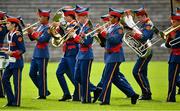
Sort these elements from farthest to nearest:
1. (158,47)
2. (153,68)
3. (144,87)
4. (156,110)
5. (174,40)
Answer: (158,47)
(153,68)
(144,87)
(174,40)
(156,110)

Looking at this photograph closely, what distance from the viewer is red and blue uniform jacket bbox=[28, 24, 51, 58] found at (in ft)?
60.3

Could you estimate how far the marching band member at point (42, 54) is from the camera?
1858 cm

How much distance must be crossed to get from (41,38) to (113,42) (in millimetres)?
2129

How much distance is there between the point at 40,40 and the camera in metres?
18.6

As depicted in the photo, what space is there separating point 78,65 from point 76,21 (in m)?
0.81

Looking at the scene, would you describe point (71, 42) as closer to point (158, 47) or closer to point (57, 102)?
point (57, 102)

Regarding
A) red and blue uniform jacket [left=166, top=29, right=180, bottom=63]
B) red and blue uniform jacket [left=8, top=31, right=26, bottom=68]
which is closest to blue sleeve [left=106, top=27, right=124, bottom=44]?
red and blue uniform jacket [left=166, top=29, right=180, bottom=63]

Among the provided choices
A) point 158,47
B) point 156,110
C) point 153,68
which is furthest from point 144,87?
point 158,47

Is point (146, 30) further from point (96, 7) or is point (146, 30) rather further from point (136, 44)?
point (96, 7)

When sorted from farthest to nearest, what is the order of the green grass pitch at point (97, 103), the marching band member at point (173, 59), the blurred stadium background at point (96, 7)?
the blurred stadium background at point (96, 7) < the marching band member at point (173, 59) < the green grass pitch at point (97, 103)

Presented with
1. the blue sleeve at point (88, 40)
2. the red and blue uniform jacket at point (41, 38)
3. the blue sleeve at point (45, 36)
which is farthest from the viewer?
the blue sleeve at point (45, 36)

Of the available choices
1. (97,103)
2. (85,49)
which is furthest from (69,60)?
(97,103)

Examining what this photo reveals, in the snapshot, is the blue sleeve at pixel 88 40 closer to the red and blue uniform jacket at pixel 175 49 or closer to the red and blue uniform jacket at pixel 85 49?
the red and blue uniform jacket at pixel 85 49

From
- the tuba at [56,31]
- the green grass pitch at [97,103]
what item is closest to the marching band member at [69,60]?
the tuba at [56,31]
